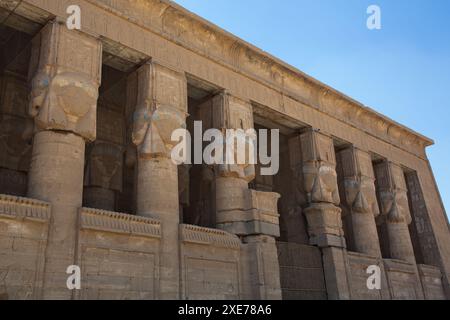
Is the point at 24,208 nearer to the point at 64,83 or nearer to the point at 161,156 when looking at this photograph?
the point at 64,83

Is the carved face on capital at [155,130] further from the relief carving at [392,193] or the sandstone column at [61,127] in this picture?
the relief carving at [392,193]

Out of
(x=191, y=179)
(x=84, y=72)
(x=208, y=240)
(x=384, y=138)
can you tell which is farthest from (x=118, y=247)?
(x=384, y=138)

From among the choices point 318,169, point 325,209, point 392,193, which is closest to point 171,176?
point 325,209

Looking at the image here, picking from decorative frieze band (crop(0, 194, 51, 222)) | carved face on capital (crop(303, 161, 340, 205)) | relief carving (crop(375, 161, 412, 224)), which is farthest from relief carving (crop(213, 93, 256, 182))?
relief carving (crop(375, 161, 412, 224))

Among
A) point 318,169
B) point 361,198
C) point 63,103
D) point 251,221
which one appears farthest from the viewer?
point 361,198

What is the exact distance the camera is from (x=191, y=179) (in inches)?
529

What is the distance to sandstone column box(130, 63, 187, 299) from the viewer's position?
7875 millimetres

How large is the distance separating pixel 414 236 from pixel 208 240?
971 centimetres

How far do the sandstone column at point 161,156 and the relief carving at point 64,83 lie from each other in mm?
1099

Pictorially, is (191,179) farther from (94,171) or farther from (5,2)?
(5,2)

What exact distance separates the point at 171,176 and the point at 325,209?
467 centimetres

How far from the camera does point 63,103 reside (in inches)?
287

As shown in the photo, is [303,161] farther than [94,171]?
Yes

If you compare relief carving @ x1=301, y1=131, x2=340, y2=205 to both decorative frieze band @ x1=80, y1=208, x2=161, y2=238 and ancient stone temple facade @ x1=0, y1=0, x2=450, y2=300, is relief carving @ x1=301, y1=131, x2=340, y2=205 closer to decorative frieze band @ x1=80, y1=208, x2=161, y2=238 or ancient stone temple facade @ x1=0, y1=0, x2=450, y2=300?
ancient stone temple facade @ x1=0, y1=0, x2=450, y2=300
